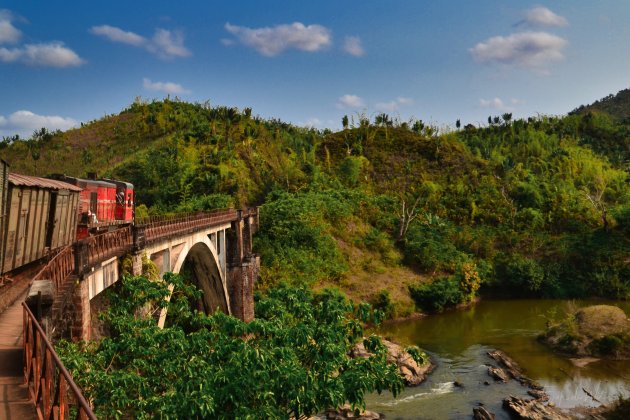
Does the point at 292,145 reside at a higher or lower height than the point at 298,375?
higher

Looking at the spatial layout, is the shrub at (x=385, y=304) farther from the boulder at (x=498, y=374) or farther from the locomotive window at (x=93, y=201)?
the locomotive window at (x=93, y=201)

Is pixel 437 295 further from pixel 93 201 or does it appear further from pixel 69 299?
pixel 69 299

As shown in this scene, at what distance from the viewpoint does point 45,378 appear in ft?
21.8

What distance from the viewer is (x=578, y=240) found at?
193 ft

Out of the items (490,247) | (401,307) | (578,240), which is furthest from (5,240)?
(578,240)

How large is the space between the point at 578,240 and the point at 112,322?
190 ft

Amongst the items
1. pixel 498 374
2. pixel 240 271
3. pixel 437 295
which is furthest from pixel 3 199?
pixel 437 295

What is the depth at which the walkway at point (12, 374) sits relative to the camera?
7109 mm

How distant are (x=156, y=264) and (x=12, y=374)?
42.0 feet

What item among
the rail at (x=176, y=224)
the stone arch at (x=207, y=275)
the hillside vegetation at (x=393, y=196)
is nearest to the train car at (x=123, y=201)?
the stone arch at (x=207, y=275)

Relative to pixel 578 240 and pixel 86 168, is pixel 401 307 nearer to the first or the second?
pixel 578 240

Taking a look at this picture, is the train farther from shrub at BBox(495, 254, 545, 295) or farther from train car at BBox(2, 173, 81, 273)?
shrub at BBox(495, 254, 545, 295)

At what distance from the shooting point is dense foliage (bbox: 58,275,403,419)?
1157 cm

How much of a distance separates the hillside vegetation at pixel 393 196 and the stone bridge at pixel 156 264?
6266mm
